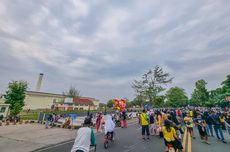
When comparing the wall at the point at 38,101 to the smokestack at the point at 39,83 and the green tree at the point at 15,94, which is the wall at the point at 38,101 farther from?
the green tree at the point at 15,94

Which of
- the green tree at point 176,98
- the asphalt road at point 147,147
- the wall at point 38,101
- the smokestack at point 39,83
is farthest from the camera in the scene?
the green tree at point 176,98

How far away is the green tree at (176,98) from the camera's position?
7320 cm

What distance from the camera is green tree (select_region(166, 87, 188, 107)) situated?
73200 mm

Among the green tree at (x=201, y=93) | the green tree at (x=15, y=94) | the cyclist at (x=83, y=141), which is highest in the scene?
the green tree at (x=201, y=93)

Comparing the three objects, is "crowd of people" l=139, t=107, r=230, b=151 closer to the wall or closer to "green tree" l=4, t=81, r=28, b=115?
"green tree" l=4, t=81, r=28, b=115

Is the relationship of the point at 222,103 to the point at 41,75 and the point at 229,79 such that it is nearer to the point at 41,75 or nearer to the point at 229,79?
the point at 229,79

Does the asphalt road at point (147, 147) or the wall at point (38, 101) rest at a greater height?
the wall at point (38, 101)

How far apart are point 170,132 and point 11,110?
101 ft

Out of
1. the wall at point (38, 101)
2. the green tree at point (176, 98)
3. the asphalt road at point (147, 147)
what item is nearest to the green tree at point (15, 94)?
the wall at point (38, 101)

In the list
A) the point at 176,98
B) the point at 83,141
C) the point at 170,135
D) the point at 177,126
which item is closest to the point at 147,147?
the point at 177,126

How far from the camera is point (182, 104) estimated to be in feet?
240

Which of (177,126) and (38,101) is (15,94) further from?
(177,126)

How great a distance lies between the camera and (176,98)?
75250mm

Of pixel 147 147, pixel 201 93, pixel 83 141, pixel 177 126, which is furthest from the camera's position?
pixel 201 93
